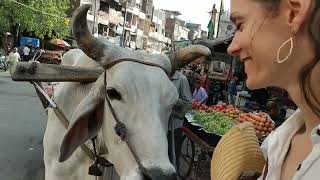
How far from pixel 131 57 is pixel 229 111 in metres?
5.66

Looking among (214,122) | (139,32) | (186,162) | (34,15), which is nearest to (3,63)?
(34,15)

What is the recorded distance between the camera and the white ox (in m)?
2.71

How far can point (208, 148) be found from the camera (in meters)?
6.48

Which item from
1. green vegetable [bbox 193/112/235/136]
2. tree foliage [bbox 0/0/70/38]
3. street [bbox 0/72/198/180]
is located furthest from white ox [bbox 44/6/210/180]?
tree foliage [bbox 0/0/70/38]

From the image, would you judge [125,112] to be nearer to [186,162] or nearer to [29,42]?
[186,162]

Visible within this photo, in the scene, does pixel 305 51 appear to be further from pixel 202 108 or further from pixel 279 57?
pixel 202 108

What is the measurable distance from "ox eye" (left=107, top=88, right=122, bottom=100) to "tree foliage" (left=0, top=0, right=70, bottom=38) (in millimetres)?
33668

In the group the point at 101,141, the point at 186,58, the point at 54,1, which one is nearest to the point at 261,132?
the point at 186,58

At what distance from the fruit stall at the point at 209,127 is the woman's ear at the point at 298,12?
188 inches

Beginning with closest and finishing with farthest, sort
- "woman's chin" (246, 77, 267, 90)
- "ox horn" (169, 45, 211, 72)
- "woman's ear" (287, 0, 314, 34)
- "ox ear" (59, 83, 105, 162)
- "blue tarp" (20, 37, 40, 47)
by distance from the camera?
1. "woman's ear" (287, 0, 314, 34)
2. "woman's chin" (246, 77, 267, 90)
3. "ox ear" (59, 83, 105, 162)
4. "ox horn" (169, 45, 211, 72)
5. "blue tarp" (20, 37, 40, 47)

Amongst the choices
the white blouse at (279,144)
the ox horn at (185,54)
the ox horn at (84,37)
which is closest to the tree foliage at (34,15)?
the ox horn at (185,54)

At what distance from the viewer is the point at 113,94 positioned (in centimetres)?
300

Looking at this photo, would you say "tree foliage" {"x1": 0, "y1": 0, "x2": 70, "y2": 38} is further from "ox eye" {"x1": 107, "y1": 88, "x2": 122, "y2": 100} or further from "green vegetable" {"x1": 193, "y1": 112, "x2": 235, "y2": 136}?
"ox eye" {"x1": 107, "y1": 88, "x2": 122, "y2": 100}

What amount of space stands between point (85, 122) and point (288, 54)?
7.63 feet
